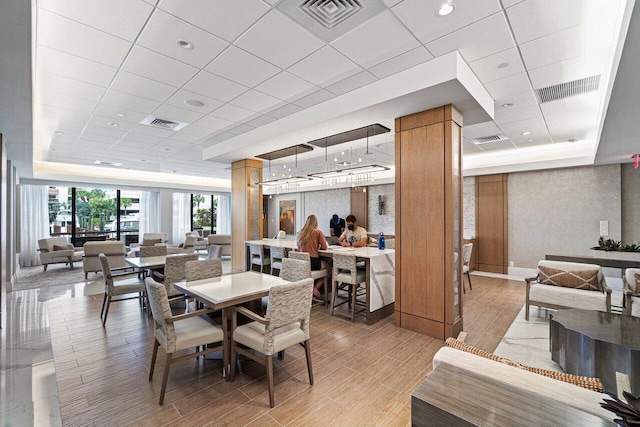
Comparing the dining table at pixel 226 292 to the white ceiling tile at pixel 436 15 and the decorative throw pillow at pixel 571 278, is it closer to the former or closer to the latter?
the white ceiling tile at pixel 436 15

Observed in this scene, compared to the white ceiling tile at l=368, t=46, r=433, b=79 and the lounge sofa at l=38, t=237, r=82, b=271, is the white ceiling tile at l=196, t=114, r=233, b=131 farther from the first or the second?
the lounge sofa at l=38, t=237, r=82, b=271

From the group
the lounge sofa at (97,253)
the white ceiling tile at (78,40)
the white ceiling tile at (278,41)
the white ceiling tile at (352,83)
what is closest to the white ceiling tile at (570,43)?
the white ceiling tile at (352,83)

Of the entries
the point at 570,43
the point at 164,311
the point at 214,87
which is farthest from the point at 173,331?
the point at 570,43

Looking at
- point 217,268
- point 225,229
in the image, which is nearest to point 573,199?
point 217,268

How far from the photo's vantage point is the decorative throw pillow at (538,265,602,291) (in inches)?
147

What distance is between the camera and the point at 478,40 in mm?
2594

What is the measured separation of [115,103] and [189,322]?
129 inches

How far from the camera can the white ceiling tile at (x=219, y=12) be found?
84.8 inches

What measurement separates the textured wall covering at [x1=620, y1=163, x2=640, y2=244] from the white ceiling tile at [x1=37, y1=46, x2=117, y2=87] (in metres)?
8.75

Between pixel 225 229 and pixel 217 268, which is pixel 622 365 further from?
pixel 225 229

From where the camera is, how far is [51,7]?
2.19 m

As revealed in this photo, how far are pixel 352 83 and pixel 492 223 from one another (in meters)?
5.84

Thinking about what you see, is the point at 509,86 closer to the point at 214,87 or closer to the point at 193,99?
the point at 214,87

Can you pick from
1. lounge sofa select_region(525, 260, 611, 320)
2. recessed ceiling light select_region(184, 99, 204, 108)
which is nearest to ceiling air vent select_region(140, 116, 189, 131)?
recessed ceiling light select_region(184, 99, 204, 108)
